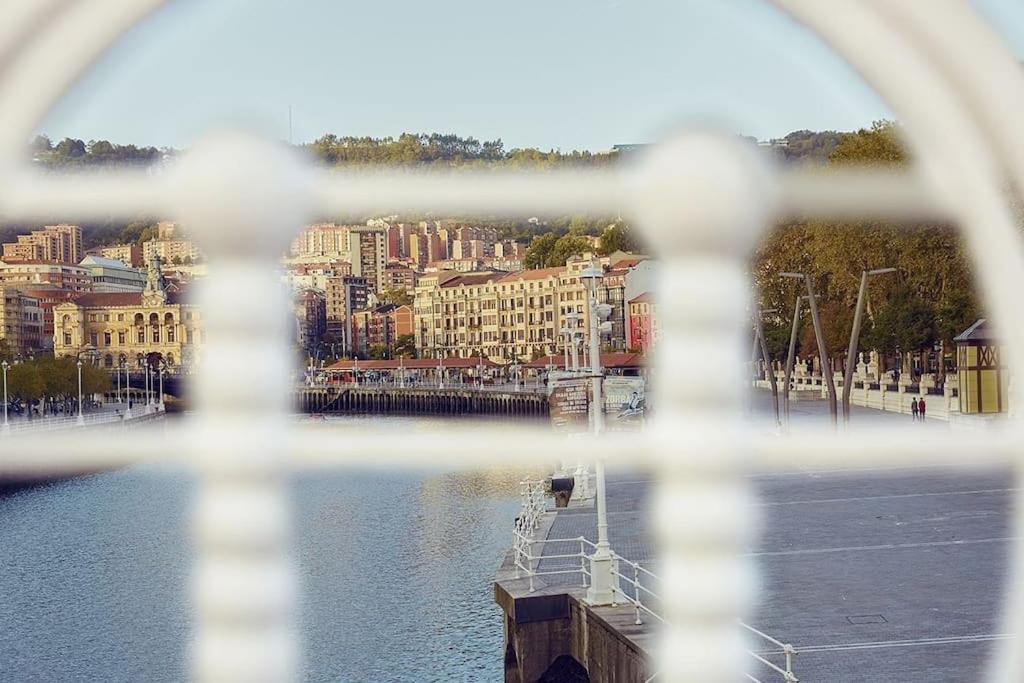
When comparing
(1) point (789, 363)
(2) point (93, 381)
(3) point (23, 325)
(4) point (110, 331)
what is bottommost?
(2) point (93, 381)

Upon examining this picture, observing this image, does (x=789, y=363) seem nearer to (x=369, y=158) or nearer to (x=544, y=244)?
A: (x=544, y=244)

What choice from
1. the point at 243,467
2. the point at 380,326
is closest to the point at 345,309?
the point at 380,326

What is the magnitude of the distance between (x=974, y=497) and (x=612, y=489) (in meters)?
5.68

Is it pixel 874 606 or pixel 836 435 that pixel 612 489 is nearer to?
pixel 874 606

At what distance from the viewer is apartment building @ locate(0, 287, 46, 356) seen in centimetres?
5778

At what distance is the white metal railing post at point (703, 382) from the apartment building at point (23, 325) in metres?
55.0

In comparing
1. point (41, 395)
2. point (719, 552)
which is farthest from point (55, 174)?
point (41, 395)

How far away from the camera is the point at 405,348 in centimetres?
10862

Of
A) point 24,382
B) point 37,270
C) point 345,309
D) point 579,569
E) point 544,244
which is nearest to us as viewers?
point 544,244

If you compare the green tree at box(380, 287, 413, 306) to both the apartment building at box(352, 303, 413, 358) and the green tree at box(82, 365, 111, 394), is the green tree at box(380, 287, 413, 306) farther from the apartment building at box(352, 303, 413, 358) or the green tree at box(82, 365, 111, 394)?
the green tree at box(82, 365, 111, 394)

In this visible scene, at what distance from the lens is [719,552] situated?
3.29ft

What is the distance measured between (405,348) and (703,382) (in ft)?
354

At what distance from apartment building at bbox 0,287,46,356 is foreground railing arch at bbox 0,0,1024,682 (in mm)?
54895

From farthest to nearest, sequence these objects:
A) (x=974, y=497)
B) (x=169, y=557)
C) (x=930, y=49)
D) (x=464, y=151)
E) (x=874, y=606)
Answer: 1. (x=169, y=557)
2. (x=974, y=497)
3. (x=874, y=606)
4. (x=464, y=151)
5. (x=930, y=49)
